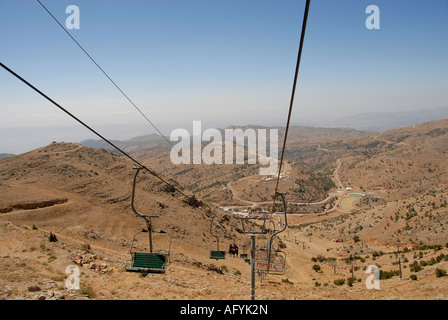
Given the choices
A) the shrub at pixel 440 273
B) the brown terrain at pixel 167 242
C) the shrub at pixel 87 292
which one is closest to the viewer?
the shrub at pixel 87 292

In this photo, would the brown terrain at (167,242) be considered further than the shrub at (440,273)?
No

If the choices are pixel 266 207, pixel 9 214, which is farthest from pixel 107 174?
pixel 266 207

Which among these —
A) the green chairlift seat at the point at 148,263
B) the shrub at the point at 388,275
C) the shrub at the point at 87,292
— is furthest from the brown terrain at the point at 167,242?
the green chairlift seat at the point at 148,263

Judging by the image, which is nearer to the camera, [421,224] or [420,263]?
[420,263]

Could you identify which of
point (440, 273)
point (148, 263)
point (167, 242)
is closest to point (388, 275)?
point (440, 273)

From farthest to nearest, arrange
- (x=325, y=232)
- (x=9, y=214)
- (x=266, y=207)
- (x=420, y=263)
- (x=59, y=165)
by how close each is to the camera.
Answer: (x=266, y=207), (x=325, y=232), (x=59, y=165), (x=9, y=214), (x=420, y=263)
